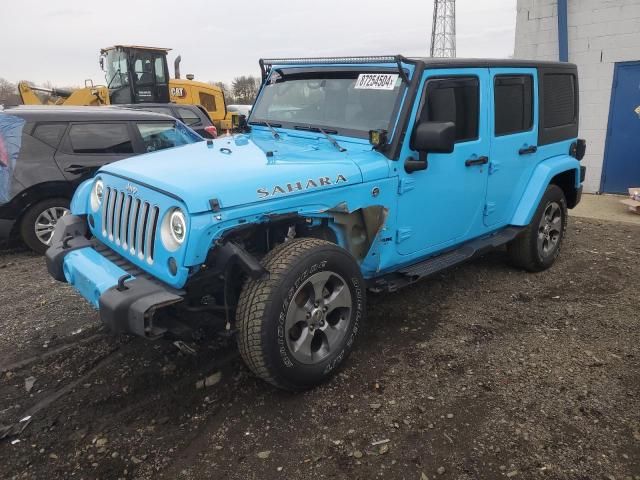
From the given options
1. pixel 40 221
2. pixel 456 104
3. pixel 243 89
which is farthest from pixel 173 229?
pixel 243 89

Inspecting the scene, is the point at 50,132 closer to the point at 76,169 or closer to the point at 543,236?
the point at 76,169

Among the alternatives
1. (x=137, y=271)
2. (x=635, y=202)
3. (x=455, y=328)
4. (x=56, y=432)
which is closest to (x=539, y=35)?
(x=635, y=202)

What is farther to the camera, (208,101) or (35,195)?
(208,101)

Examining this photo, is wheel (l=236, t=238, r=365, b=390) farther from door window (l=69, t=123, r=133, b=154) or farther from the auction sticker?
door window (l=69, t=123, r=133, b=154)

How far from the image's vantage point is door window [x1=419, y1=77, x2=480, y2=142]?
3.65 metres

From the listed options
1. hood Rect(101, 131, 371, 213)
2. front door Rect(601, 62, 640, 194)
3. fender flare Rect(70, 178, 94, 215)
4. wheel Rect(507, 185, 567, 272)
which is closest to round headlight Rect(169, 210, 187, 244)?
hood Rect(101, 131, 371, 213)

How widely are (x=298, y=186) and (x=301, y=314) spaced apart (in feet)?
2.46

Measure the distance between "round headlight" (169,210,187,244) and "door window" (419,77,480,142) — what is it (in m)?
1.83

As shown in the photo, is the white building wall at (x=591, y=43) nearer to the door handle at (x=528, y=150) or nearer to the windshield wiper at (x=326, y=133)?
the door handle at (x=528, y=150)

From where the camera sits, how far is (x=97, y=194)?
11.6ft

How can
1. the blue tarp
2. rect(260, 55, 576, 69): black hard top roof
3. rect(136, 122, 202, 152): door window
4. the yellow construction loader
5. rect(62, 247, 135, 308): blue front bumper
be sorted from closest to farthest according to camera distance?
1. rect(62, 247, 135, 308): blue front bumper
2. rect(260, 55, 576, 69): black hard top roof
3. the blue tarp
4. rect(136, 122, 202, 152): door window
5. the yellow construction loader

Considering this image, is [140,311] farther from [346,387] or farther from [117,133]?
[117,133]

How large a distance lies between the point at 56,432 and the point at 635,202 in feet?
25.8

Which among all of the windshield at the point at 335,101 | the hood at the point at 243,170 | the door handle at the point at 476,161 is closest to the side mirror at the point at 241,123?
the windshield at the point at 335,101
